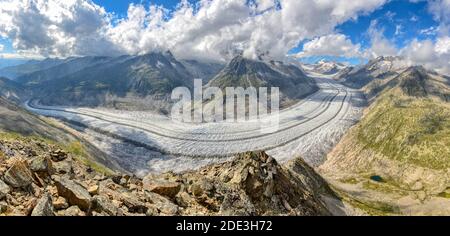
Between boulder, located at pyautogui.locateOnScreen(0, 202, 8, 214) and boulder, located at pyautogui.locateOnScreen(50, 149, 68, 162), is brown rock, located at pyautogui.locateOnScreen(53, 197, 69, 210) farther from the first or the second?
boulder, located at pyautogui.locateOnScreen(50, 149, 68, 162)

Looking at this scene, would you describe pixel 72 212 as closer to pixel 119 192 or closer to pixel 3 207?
pixel 3 207

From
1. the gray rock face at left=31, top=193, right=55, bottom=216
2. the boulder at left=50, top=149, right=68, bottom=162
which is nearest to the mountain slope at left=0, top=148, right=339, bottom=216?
the gray rock face at left=31, top=193, right=55, bottom=216

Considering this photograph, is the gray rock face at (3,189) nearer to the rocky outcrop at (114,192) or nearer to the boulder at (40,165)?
the rocky outcrop at (114,192)

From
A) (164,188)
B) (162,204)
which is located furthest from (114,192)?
(164,188)

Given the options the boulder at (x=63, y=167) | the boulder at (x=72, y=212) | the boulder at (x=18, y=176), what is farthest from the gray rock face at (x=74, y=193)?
the boulder at (x=63, y=167)

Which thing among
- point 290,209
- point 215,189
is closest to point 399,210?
point 290,209
